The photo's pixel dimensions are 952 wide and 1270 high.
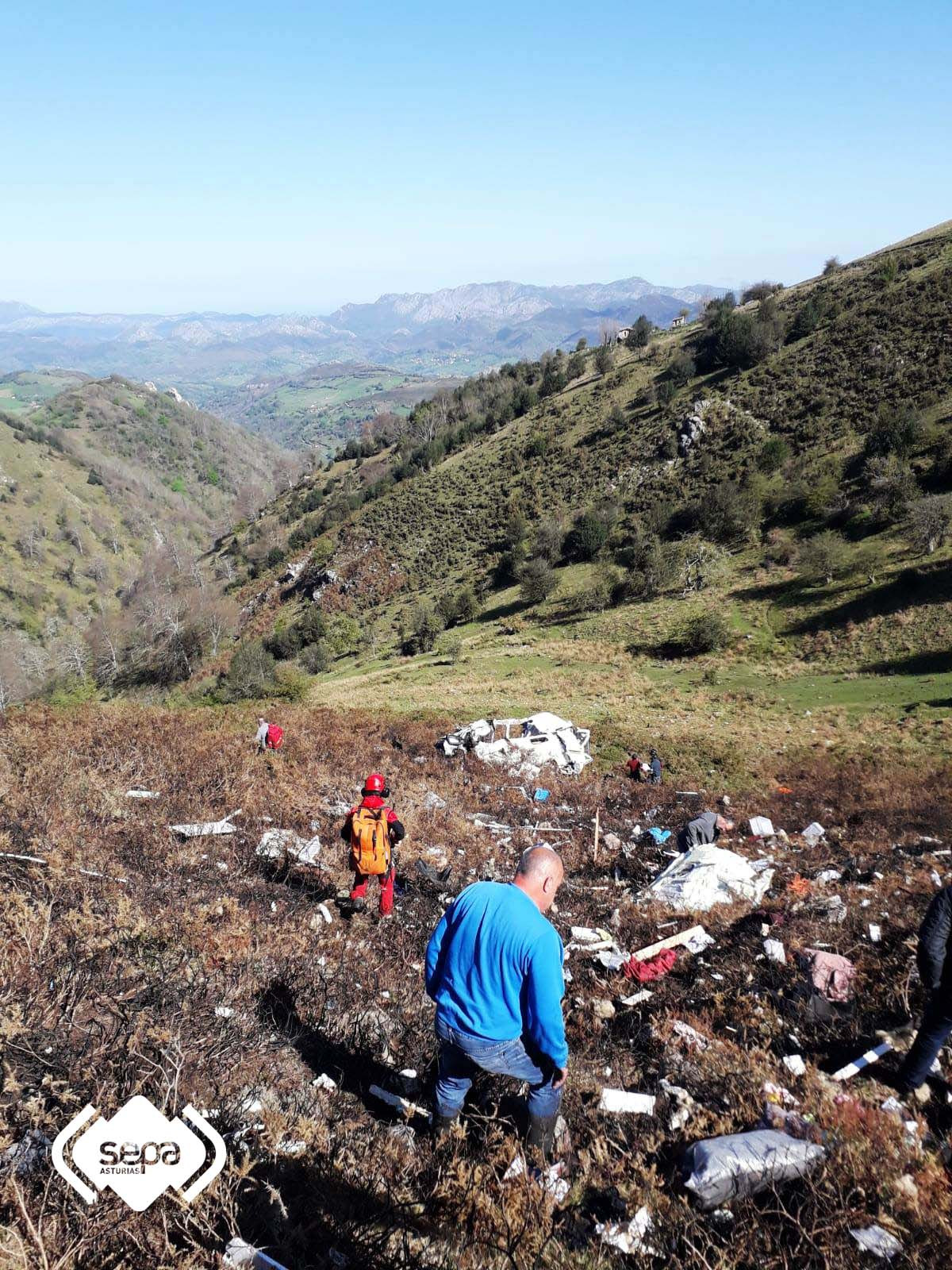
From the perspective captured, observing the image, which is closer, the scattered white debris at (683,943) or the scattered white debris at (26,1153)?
the scattered white debris at (26,1153)

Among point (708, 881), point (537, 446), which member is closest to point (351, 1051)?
point (708, 881)

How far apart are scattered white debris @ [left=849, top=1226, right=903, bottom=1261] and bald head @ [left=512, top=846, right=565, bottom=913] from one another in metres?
1.91

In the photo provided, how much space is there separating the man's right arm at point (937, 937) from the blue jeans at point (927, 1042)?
104 mm

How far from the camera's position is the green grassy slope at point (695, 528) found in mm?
23266

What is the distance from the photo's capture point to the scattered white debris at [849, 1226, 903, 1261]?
8.70 ft

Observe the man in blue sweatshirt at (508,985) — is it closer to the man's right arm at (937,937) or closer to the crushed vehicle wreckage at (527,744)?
the man's right arm at (937,937)

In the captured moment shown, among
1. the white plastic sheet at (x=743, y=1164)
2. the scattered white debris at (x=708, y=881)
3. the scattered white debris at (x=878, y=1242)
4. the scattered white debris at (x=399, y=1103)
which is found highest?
the scattered white debris at (x=878, y=1242)

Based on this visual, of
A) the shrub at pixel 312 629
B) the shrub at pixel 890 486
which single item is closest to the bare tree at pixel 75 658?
the shrub at pixel 312 629

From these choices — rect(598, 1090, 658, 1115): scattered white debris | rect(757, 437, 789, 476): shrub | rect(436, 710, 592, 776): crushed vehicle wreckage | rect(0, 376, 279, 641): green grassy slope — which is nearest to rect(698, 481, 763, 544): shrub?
rect(757, 437, 789, 476): shrub

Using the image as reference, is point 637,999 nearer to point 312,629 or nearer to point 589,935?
point 589,935

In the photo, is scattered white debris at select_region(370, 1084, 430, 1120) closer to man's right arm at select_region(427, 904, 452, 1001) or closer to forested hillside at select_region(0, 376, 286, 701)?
man's right arm at select_region(427, 904, 452, 1001)

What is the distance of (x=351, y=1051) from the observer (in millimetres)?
4195

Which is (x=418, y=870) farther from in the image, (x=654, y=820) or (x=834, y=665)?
(x=834, y=665)

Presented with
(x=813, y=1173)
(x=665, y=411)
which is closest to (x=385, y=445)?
(x=665, y=411)
